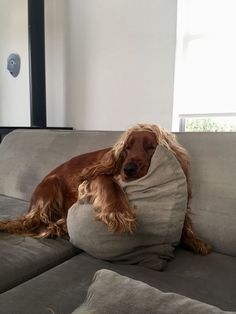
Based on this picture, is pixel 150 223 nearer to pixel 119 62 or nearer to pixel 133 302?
pixel 133 302

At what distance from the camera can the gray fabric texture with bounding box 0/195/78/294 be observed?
3.13 ft

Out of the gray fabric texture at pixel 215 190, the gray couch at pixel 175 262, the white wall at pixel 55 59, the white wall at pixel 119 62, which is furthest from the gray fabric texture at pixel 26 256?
the white wall at pixel 55 59

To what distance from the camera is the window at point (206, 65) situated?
6.93ft

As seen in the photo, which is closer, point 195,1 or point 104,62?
point 195,1

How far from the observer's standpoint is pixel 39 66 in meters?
2.81

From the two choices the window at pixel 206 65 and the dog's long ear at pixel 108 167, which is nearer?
the dog's long ear at pixel 108 167

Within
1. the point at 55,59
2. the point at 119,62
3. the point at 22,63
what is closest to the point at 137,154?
the point at 119,62

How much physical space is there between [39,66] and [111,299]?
2575 mm

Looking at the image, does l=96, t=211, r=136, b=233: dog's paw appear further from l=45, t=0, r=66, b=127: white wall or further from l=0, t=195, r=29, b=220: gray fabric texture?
l=45, t=0, r=66, b=127: white wall

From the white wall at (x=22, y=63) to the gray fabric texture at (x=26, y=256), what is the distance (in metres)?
2.40

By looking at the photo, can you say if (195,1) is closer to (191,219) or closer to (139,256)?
(191,219)

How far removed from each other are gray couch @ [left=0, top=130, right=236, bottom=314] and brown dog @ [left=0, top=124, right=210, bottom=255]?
71 millimetres

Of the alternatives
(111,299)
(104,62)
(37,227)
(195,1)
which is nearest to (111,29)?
(104,62)

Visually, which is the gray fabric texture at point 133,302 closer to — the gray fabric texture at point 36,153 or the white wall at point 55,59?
the gray fabric texture at point 36,153
